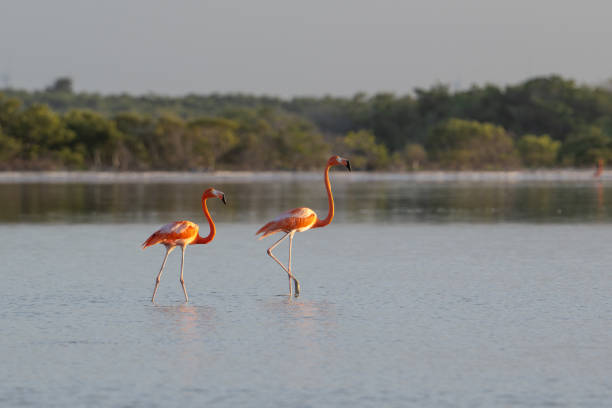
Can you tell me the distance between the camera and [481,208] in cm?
3183

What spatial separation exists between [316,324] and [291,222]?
2.50m

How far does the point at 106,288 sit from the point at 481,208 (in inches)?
815

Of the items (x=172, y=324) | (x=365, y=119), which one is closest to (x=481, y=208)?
(x=172, y=324)

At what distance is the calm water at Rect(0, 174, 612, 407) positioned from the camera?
24.4 ft

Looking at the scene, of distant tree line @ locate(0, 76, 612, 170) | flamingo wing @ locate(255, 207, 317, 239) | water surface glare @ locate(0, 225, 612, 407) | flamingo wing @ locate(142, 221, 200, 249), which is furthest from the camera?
distant tree line @ locate(0, 76, 612, 170)

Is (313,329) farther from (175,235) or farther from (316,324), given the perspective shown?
(175,235)

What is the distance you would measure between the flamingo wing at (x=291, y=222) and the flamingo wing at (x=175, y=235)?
98 centimetres

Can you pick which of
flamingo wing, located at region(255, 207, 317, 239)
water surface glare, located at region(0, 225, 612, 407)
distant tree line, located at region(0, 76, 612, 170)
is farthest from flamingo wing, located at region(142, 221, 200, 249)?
distant tree line, located at region(0, 76, 612, 170)

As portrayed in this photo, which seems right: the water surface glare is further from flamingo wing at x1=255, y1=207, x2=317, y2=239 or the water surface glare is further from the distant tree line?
the distant tree line

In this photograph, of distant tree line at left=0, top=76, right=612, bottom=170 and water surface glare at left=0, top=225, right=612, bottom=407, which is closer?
water surface glare at left=0, top=225, right=612, bottom=407

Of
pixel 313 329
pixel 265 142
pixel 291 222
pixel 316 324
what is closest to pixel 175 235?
pixel 291 222

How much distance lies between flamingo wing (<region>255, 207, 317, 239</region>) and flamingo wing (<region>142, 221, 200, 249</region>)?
98 centimetres

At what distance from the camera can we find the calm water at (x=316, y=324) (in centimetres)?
743

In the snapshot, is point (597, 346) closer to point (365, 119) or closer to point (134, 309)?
point (134, 309)
